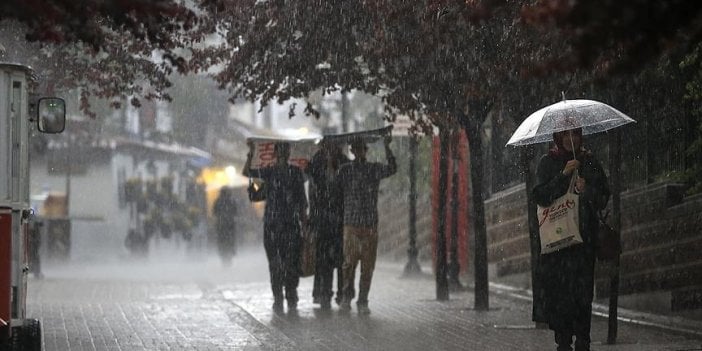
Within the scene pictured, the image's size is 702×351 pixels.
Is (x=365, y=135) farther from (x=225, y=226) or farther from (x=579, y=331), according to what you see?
(x=225, y=226)

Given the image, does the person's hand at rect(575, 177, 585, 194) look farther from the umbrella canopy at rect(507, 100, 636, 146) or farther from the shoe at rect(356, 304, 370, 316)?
the shoe at rect(356, 304, 370, 316)

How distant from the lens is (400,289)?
19812mm

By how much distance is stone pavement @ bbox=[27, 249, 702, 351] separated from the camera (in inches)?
465

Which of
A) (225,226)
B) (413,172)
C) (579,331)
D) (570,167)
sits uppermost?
(413,172)

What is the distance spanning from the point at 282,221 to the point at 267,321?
5.56 feet

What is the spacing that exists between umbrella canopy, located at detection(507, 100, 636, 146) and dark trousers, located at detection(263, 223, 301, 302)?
511cm

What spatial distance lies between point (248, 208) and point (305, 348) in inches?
1269

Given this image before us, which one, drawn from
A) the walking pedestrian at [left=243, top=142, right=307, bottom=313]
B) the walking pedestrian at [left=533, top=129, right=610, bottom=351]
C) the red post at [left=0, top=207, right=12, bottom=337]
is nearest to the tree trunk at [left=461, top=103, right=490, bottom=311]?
the walking pedestrian at [left=243, top=142, right=307, bottom=313]

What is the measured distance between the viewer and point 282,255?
15406mm

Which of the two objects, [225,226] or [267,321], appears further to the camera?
[225,226]

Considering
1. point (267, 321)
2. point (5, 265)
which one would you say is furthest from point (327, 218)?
point (5, 265)

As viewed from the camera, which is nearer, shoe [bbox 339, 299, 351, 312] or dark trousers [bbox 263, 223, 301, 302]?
shoe [bbox 339, 299, 351, 312]

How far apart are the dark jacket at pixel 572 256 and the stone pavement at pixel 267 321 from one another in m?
1.63

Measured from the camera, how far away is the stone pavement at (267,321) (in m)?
11.8
